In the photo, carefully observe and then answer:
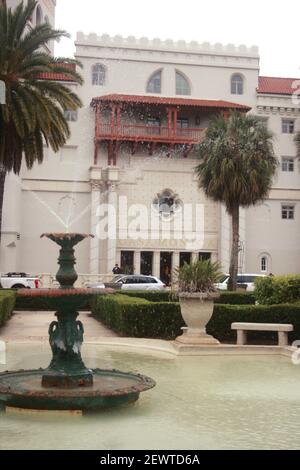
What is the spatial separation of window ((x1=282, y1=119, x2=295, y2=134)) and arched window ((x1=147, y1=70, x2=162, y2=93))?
31.0 feet

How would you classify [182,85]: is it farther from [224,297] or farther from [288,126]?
[224,297]

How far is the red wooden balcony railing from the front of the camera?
140ft

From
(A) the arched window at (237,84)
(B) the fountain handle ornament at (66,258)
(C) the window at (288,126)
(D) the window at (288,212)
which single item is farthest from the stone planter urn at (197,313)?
(C) the window at (288,126)

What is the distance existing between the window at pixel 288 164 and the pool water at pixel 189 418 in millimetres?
35351

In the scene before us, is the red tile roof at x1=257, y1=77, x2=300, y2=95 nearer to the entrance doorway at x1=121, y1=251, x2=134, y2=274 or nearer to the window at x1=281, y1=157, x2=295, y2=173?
the window at x1=281, y1=157, x2=295, y2=173

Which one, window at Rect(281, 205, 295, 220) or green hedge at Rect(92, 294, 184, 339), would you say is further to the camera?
window at Rect(281, 205, 295, 220)

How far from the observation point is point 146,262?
4431 centimetres

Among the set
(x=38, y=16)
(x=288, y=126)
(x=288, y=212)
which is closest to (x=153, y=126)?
(x=288, y=126)

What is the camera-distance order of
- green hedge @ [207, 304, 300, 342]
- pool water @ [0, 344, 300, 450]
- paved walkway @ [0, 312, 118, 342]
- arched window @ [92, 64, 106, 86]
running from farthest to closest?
arched window @ [92, 64, 106, 86], green hedge @ [207, 304, 300, 342], paved walkway @ [0, 312, 118, 342], pool water @ [0, 344, 300, 450]

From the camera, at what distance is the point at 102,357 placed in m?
13.9

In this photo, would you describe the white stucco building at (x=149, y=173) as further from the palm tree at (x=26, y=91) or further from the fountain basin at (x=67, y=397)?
the fountain basin at (x=67, y=397)

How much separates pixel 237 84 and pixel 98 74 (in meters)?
9.98

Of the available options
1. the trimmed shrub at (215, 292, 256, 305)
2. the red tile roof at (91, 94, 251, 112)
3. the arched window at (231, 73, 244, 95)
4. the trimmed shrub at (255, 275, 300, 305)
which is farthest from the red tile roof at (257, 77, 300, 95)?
the trimmed shrub at (255, 275, 300, 305)

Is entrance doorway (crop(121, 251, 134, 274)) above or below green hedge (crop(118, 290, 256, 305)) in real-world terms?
above
